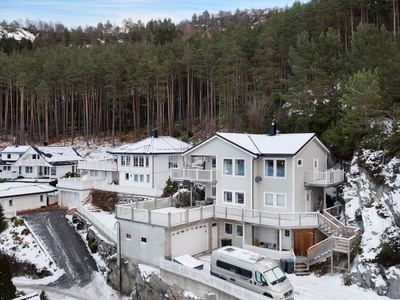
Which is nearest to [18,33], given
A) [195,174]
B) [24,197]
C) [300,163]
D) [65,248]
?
[24,197]

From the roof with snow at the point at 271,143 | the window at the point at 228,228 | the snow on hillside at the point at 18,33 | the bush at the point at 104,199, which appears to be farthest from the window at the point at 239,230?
the snow on hillside at the point at 18,33

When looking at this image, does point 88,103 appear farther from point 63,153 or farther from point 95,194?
point 95,194

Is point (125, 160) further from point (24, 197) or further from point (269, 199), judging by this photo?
point (269, 199)

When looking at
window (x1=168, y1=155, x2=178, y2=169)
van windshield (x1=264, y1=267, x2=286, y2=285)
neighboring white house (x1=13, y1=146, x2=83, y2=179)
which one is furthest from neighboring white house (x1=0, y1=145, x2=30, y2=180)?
van windshield (x1=264, y1=267, x2=286, y2=285)

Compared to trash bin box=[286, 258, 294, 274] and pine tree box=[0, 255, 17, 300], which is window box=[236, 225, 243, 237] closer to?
trash bin box=[286, 258, 294, 274]

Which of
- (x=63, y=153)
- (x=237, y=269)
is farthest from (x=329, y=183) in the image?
(x=63, y=153)

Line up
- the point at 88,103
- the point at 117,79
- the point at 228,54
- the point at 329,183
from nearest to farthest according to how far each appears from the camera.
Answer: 1. the point at 329,183
2. the point at 228,54
3. the point at 117,79
4. the point at 88,103

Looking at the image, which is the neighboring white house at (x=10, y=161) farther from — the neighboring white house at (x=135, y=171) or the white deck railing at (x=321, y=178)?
the white deck railing at (x=321, y=178)
